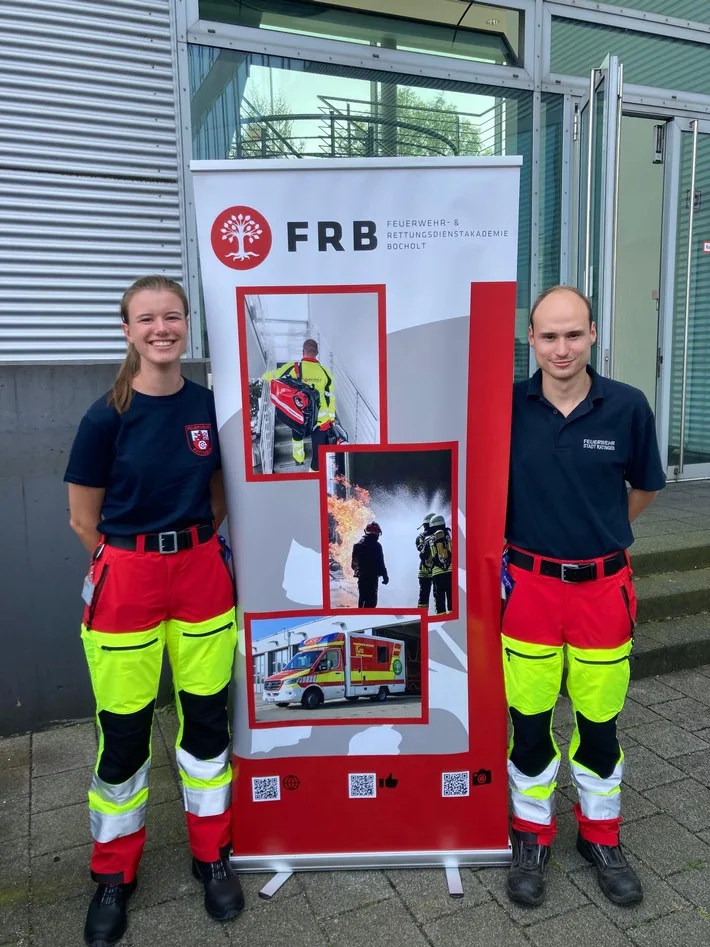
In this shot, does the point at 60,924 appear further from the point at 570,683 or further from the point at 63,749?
the point at 570,683

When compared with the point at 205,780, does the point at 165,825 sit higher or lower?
lower

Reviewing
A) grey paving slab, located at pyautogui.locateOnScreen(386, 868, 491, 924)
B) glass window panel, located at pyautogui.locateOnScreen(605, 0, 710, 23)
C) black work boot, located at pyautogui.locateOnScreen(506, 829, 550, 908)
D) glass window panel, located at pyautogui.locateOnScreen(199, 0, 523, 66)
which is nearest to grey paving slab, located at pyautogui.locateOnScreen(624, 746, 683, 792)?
black work boot, located at pyautogui.locateOnScreen(506, 829, 550, 908)

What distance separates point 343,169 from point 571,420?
978 millimetres

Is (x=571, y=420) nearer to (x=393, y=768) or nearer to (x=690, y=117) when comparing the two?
(x=393, y=768)

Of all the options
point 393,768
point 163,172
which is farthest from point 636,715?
point 163,172

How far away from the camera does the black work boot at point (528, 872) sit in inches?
87.0

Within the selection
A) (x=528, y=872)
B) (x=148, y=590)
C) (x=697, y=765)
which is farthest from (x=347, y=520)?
(x=697, y=765)

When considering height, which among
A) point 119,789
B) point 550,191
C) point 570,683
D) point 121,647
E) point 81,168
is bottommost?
point 119,789

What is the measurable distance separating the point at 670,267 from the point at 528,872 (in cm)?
503

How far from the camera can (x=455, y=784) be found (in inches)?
92.1

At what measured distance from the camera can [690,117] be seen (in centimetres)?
568

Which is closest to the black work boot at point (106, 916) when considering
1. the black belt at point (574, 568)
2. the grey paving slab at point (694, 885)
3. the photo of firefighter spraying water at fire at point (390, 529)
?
the photo of firefighter spraying water at fire at point (390, 529)

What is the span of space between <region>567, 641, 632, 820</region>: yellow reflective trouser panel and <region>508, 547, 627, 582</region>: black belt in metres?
0.23

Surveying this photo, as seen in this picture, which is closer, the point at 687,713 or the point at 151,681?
the point at 151,681
